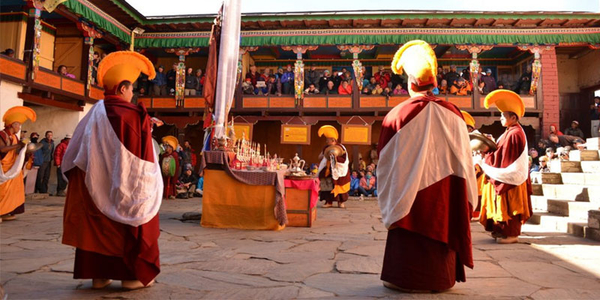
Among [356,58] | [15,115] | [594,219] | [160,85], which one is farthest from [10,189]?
[356,58]

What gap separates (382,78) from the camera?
15.4 metres

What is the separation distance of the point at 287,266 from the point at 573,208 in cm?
486

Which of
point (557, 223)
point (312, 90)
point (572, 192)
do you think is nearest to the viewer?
point (557, 223)

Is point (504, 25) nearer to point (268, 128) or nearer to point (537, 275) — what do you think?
point (268, 128)

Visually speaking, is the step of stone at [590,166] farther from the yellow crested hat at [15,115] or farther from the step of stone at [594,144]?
the yellow crested hat at [15,115]

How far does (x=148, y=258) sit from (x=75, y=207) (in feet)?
2.05

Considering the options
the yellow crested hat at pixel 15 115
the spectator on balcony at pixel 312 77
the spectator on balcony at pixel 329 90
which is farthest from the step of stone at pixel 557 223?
the spectator on balcony at pixel 312 77

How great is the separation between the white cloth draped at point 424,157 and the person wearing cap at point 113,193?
67.2 inches

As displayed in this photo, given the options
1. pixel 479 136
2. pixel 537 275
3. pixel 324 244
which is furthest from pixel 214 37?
pixel 537 275

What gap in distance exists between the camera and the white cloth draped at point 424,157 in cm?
283

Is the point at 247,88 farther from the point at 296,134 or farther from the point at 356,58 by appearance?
the point at 356,58

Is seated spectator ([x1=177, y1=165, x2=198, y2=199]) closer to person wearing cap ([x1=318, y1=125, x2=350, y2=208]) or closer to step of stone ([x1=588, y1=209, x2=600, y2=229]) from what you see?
person wearing cap ([x1=318, y1=125, x2=350, y2=208])

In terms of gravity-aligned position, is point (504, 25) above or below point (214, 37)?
above

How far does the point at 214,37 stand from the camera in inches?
268
